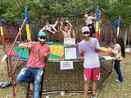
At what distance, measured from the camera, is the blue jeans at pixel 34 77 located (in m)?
9.08

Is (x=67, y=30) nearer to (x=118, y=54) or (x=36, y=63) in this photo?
(x=36, y=63)

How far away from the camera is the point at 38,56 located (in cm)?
941

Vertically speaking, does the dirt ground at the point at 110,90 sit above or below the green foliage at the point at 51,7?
below

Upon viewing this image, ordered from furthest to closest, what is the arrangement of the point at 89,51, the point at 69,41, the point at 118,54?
the point at 118,54, the point at 69,41, the point at 89,51

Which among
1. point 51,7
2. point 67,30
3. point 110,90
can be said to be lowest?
point 110,90

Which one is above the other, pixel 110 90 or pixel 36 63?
pixel 36 63

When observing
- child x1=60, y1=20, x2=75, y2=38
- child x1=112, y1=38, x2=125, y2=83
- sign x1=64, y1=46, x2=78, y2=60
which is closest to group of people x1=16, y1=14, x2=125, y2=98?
sign x1=64, y1=46, x2=78, y2=60

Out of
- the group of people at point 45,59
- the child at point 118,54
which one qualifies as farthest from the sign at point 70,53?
the child at point 118,54

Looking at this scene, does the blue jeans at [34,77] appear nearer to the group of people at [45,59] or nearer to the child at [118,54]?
the group of people at [45,59]

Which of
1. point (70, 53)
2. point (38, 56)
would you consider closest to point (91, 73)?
point (70, 53)

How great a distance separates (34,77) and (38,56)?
45 centimetres

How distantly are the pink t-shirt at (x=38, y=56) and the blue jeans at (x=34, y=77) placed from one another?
0.34 ft

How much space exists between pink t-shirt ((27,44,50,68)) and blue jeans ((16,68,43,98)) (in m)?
0.10

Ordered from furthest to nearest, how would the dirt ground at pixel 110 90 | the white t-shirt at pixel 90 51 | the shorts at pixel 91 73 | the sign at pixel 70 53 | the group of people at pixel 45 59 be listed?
the dirt ground at pixel 110 90, the sign at pixel 70 53, the shorts at pixel 91 73, the white t-shirt at pixel 90 51, the group of people at pixel 45 59
